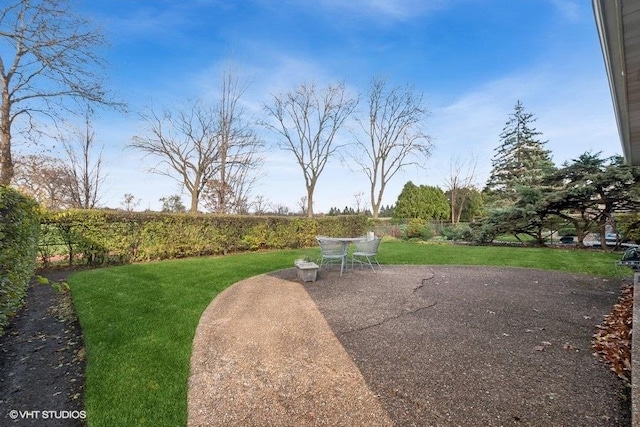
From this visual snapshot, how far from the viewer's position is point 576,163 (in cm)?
1104

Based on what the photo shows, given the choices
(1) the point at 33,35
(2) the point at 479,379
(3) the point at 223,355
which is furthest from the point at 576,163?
(1) the point at 33,35

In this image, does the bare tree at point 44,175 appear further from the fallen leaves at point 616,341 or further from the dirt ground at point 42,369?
the fallen leaves at point 616,341

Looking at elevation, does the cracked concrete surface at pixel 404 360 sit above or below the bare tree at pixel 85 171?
below

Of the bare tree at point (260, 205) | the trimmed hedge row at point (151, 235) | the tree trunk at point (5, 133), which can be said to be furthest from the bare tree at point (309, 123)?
the tree trunk at point (5, 133)

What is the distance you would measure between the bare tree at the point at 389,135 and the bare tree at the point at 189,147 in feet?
38.9

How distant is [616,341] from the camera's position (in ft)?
10.3

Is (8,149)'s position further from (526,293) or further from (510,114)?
(510,114)

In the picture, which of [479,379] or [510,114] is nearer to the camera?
[479,379]

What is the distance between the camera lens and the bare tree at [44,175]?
506 inches

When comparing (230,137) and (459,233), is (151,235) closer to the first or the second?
(230,137)

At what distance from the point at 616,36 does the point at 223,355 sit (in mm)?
4329

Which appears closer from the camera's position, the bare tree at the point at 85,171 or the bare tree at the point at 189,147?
the bare tree at the point at 85,171

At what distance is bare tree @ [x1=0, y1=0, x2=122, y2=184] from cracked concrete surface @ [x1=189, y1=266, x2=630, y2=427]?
23.5 feet

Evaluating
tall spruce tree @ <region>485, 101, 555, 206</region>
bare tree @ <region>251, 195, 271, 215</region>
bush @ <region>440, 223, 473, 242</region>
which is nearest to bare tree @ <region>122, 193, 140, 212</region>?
bare tree @ <region>251, 195, 271, 215</region>
